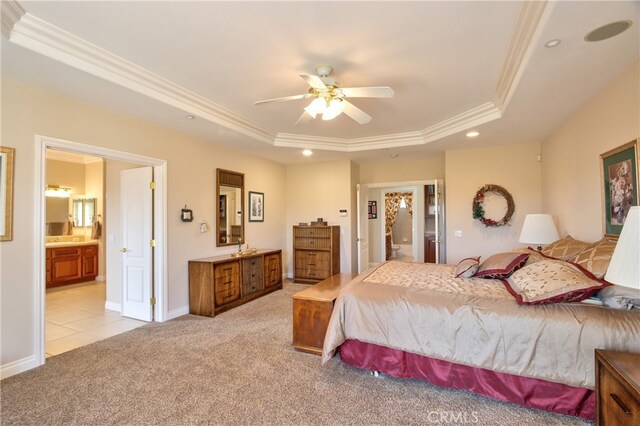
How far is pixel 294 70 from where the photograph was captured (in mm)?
2779

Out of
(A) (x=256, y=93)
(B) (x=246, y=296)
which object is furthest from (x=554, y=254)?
(B) (x=246, y=296)

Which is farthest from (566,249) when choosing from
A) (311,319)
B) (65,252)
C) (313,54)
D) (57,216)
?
(57,216)

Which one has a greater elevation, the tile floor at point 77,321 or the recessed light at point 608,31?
the recessed light at point 608,31

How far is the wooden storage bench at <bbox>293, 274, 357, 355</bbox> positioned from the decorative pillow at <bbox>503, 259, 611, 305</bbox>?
1.60 metres

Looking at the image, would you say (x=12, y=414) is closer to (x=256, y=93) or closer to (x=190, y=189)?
(x=190, y=189)

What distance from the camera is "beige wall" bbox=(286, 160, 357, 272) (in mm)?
6105

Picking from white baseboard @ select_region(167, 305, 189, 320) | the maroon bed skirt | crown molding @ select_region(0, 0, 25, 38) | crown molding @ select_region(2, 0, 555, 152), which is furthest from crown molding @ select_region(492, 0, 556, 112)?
white baseboard @ select_region(167, 305, 189, 320)

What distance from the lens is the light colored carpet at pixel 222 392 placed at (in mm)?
1988

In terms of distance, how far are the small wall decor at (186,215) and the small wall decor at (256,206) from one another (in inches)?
54.8

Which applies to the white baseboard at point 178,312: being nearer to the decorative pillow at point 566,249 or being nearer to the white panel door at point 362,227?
the white panel door at point 362,227

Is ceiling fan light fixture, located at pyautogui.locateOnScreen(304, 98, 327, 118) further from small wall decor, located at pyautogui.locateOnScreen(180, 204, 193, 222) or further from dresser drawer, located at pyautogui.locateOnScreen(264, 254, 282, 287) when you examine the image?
dresser drawer, located at pyautogui.locateOnScreen(264, 254, 282, 287)

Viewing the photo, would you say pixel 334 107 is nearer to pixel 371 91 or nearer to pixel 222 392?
pixel 371 91

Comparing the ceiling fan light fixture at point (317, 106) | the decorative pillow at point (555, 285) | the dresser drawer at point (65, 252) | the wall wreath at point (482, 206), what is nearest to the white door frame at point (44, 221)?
the ceiling fan light fixture at point (317, 106)

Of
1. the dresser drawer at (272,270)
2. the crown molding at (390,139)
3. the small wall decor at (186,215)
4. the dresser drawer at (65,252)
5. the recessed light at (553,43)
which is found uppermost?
the crown molding at (390,139)
